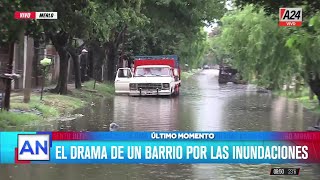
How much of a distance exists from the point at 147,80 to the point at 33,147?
22634 millimetres

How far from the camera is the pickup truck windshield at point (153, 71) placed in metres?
30.1

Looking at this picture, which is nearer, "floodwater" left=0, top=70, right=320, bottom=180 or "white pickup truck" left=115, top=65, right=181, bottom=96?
"floodwater" left=0, top=70, right=320, bottom=180

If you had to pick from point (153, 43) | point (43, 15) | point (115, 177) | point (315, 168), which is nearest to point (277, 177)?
point (315, 168)

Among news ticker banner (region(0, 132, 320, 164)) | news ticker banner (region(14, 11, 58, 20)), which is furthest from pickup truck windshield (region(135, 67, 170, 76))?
news ticker banner (region(0, 132, 320, 164))

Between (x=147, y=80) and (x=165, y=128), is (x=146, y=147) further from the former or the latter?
(x=147, y=80)

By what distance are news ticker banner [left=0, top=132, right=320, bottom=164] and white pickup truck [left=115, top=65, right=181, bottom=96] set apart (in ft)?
72.8

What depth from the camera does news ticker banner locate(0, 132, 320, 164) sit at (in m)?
6.42

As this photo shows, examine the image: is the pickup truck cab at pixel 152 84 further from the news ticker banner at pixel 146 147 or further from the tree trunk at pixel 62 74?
the news ticker banner at pixel 146 147

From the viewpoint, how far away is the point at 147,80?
29.0 metres

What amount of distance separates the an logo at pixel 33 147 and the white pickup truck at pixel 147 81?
2234 cm

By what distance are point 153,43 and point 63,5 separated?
3073 centimetres

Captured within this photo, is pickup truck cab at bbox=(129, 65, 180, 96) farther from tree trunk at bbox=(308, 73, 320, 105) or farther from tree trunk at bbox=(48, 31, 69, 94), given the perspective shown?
tree trunk at bbox=(308, 73, 320, 105)

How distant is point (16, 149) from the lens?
6.48m

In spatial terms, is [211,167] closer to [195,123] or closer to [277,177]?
[277,177]
